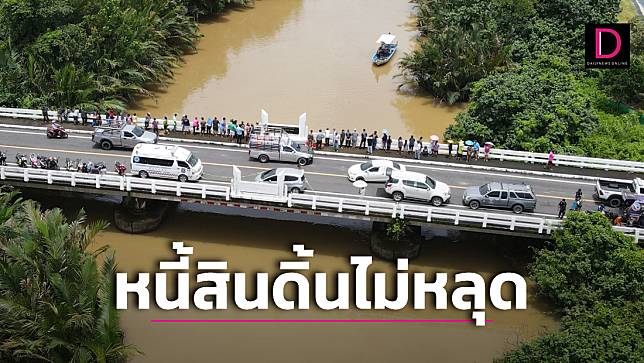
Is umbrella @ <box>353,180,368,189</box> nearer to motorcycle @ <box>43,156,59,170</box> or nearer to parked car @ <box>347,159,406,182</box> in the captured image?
parked car @ <box>347,159,406,182</box>

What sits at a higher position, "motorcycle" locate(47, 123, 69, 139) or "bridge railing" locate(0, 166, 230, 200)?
"motorcycle" locate(47, 123, 69, 139)

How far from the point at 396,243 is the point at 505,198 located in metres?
4.91

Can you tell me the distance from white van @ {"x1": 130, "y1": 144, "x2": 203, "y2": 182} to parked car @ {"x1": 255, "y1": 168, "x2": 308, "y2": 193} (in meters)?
3.11

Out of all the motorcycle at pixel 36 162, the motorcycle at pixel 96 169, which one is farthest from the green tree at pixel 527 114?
the motorcycle at pixel 36 162

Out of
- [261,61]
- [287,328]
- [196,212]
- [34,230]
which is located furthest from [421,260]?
[261,61]

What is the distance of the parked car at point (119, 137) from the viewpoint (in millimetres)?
37188

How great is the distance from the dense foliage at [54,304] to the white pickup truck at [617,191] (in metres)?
21.0

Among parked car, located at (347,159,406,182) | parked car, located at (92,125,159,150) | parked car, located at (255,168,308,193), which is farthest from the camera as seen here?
parked car, located at (92,125,159,150)

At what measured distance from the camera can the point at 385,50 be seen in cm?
5831

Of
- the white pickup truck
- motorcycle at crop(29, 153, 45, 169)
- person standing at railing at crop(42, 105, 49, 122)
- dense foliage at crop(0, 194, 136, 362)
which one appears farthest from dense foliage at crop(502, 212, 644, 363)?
person standing at railing at crop(42, 105, 49, 122)

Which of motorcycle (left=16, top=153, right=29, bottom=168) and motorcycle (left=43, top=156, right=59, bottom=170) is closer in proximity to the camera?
motorcycle (left=43, top=156, right=59, bottom=170)

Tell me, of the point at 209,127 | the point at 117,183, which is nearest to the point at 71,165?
the point at 117,183

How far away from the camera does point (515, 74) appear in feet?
151

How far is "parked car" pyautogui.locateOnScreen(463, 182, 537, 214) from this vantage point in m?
32.7
